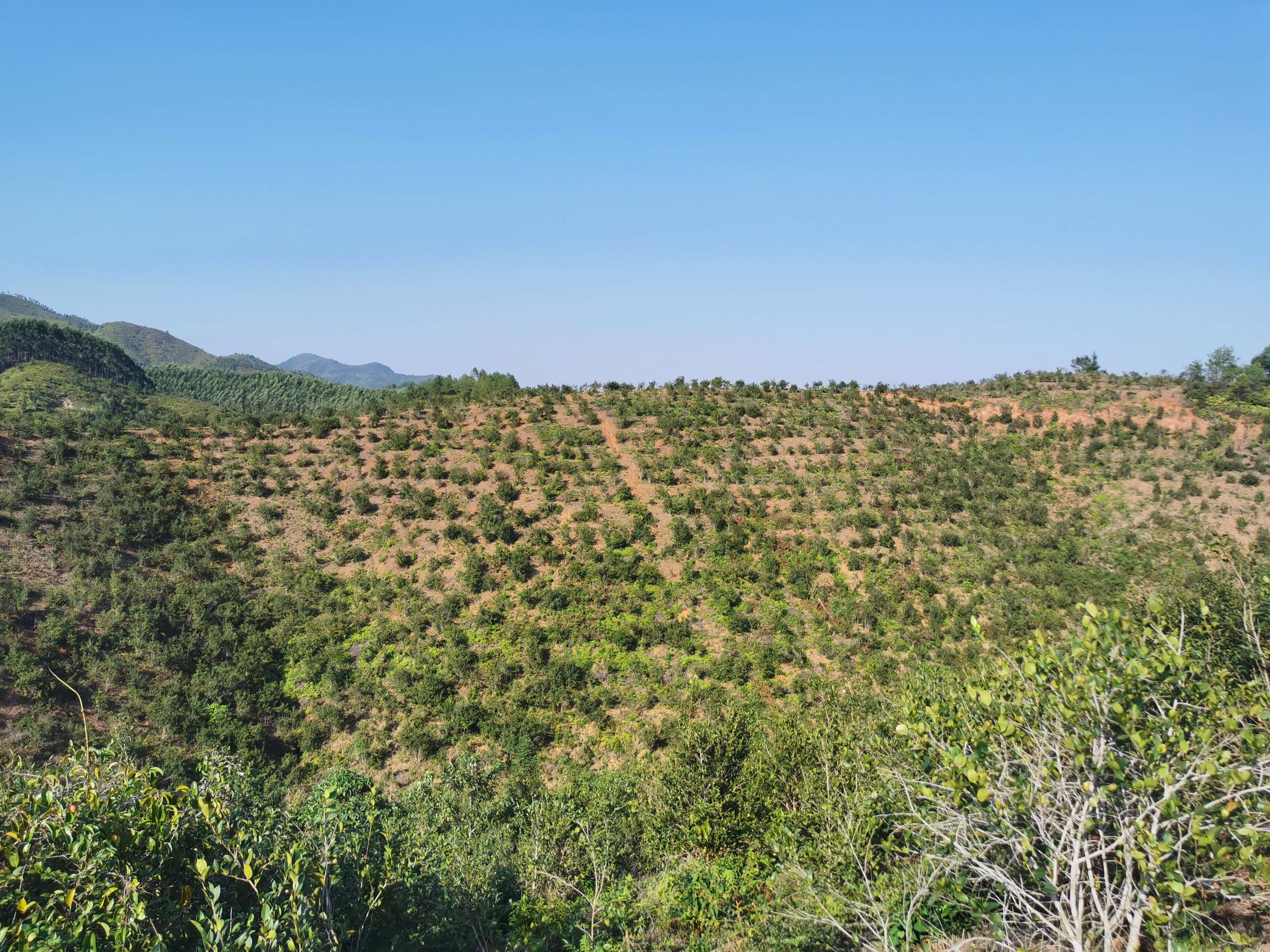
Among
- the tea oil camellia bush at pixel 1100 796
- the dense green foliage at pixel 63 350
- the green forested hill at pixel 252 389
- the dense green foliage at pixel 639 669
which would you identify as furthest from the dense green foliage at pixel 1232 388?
the dense green foliage at pixel 63 350

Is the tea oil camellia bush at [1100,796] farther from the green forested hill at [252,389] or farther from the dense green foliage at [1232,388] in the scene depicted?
the green forested hill at [252,389]

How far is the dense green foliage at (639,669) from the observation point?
714 centimetres

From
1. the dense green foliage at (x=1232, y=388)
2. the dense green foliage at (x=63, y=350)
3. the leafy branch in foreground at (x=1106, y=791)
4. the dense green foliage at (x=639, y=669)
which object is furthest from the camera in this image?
the dense green foliage at (x=63, y=350)

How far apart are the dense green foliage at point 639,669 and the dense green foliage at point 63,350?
260 ft

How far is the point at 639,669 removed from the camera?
86.8 ft

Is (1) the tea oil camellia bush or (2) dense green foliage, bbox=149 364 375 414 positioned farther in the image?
(2) dense green foliage, bbox=149 364 375 414

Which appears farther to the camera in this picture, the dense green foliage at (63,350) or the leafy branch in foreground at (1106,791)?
the dense green foliage at (63,350)

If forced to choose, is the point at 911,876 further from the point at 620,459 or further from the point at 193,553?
the point at 193,553

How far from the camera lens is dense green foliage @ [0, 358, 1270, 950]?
7141mm

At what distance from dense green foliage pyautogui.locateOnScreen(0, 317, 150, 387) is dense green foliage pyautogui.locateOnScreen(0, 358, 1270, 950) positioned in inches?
3116

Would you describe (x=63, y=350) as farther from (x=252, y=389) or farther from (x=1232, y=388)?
(x=1232, y=388)

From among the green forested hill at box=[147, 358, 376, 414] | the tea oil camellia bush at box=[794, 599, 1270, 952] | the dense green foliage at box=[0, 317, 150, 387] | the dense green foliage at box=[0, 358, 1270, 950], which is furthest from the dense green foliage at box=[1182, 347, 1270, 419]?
the dense green foliage at box=[0, 317, 150, 387]

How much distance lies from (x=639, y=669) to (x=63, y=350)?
120m

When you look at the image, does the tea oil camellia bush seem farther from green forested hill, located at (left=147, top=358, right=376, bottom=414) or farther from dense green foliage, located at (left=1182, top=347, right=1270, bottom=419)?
green forested hill, located at (left=147, top=358, right=376, bottom=414)
